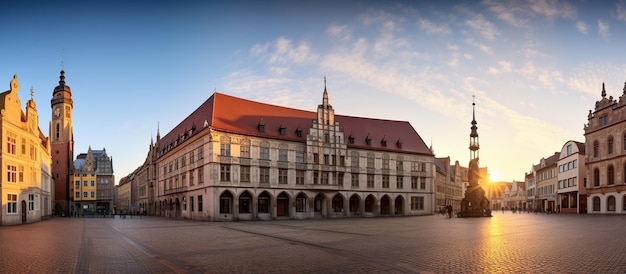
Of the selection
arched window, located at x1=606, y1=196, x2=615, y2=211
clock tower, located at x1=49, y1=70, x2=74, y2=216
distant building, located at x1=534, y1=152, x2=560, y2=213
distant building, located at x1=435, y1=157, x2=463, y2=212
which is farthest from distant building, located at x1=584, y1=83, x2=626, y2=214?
clock tower, located at x1=49, y1=70, x2=74, y2=216

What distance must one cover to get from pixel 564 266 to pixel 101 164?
134696 mm

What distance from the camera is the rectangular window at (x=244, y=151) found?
52594mm

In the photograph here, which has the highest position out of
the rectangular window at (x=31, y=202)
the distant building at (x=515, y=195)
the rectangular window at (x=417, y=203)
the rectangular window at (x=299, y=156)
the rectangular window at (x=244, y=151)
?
the rectangular window at (x=244, y=151)

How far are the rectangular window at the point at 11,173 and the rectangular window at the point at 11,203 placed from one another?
4.49ft

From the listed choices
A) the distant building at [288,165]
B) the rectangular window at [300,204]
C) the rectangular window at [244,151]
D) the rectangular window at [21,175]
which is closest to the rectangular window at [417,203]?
the distant building at [288,165]

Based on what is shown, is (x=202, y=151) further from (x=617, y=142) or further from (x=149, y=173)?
(x=617, y=142)

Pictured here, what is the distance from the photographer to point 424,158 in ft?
232

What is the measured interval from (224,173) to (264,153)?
5945 millimetres

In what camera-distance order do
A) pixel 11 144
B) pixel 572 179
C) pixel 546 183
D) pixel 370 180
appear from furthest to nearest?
1. pixel 546 183
2. pixel 572 179
3. pixel 370 180
4. pixel 11 144

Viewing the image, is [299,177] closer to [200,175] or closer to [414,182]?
[200,175]

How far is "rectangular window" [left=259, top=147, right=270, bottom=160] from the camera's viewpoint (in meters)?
54.5

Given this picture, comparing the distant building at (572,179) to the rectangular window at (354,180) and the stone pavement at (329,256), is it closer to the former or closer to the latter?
the rectangular window at (354,180)

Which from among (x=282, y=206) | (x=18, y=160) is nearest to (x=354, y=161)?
(x=282, y=206)

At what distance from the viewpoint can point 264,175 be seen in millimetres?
54594
